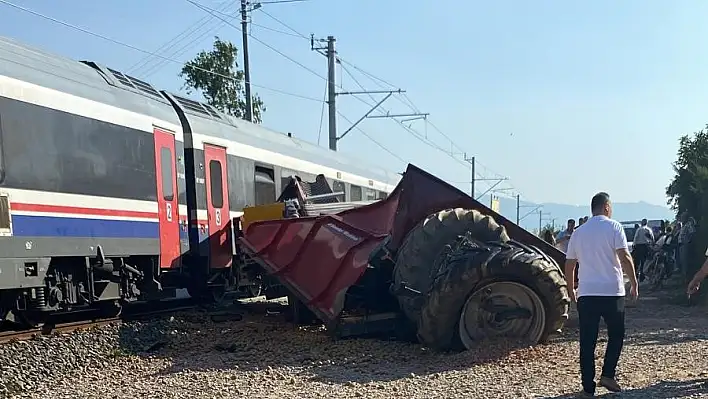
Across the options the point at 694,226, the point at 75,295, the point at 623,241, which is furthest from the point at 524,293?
the point at 694,226

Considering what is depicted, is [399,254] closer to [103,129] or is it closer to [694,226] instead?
[103,129]

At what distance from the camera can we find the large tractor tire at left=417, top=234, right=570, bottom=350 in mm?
7941

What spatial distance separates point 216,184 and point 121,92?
2.53m

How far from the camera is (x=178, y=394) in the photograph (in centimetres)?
675

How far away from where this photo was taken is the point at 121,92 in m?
11.5

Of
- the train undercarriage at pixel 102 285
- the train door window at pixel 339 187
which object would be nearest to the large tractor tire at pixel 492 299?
the train undercarriage at pixel 102 285

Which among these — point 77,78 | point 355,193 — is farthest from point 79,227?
point 355,193

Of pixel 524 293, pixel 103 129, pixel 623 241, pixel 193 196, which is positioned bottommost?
pixel 524 293

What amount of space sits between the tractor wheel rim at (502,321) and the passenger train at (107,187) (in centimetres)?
491

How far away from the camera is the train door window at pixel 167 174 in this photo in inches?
466

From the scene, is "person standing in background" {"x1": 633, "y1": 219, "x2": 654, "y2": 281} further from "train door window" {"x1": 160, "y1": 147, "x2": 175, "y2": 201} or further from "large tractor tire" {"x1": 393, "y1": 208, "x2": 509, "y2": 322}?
"train door window" {"x1": 160, "y1": 147, "x2": 175, "y2": 201}

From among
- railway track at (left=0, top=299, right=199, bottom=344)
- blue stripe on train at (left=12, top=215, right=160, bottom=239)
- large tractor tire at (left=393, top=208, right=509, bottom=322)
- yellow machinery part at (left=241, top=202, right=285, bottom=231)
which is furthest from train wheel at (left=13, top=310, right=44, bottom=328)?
large tractor tire at (left=393, top=208, right=509, bottom=322)

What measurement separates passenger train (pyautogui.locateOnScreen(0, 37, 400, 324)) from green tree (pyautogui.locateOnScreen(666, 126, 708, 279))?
8809 millimetres

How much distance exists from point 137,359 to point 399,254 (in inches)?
118
